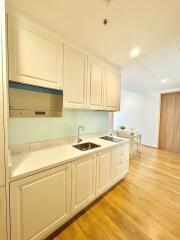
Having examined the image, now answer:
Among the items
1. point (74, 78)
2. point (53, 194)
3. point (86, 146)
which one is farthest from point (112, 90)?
point (53, 194)

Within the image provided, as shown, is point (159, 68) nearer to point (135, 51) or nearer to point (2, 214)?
point (135, 51)

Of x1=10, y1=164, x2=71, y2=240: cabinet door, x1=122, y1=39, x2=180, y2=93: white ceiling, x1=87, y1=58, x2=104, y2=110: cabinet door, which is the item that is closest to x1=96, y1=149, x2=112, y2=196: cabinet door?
x1=10, y1=164, x2=71, y2=240: cabinet door

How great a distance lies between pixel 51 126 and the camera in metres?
1.87

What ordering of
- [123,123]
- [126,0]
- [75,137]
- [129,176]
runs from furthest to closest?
1. [123,123]
2. [129,176]
3. [75,137]
4. [126,0]

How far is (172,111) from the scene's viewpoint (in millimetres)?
4512

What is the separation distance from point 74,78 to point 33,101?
0.66m

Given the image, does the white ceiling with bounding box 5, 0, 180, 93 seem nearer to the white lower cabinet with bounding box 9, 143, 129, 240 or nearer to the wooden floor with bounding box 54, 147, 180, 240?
the white lower cabinet with bounding box 9, 143, 129, 240

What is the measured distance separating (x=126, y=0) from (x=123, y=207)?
254 centimetres

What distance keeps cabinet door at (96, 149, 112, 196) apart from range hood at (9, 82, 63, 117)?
37.4 inches

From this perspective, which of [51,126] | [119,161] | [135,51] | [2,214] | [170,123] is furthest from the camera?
[170,123]

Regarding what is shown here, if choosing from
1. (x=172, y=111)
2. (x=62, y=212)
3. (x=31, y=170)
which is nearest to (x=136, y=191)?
(x=62, y=212)

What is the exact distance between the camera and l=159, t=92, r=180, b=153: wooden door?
174 inches

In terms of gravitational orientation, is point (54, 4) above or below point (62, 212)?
above

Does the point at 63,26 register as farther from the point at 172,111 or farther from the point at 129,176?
the point at 172,111
